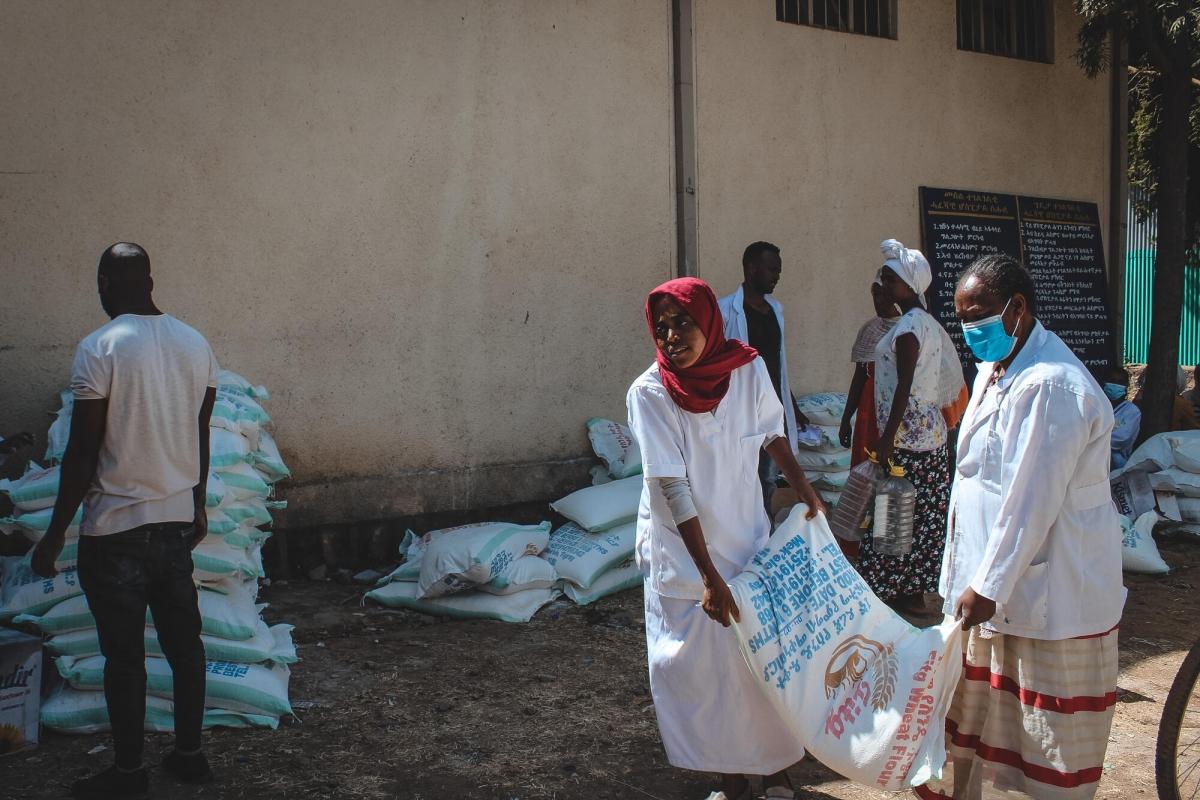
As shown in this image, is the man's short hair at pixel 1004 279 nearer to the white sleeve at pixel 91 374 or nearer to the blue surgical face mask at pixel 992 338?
the blue surgical face mask at pixel 992 338

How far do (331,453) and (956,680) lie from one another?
4008 mm

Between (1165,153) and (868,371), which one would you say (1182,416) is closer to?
(1165,153)

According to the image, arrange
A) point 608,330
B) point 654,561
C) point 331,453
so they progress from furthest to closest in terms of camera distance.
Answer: point 608,330, point 331,453, point 654,561

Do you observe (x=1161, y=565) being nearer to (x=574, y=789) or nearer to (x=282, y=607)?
(x=574, y=789)

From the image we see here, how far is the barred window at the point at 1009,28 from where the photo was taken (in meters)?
9.11

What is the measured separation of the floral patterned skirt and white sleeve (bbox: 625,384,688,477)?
2.49 meters

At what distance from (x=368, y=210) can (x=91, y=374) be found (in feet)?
10.3

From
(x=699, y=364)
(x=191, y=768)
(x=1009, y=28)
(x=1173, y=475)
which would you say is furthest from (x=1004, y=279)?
(x=1009, y=28)

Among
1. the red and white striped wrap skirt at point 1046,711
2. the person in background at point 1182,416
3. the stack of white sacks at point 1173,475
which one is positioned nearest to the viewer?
the red and white striped wrap skirt at point 1046,711

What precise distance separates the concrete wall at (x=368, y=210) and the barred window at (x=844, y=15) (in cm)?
128

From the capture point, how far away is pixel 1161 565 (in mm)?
6512

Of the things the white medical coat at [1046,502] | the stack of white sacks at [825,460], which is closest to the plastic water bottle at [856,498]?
the stack of white sacks at [825,460]

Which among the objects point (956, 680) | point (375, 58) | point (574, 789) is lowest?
point (574, 789)

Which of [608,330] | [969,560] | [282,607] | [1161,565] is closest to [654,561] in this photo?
[969,560]
